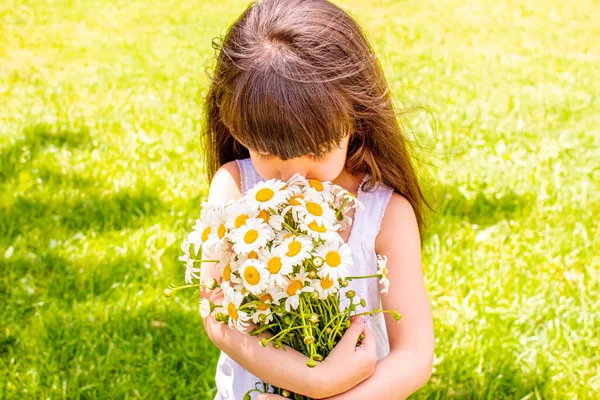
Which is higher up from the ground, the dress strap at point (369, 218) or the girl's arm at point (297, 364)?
the dress strap at point (369, 218)

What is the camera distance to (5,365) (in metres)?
2.56

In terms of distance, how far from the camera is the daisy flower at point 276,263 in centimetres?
128

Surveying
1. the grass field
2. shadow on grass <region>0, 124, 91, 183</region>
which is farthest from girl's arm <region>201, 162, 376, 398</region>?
shadow on grass <region>0, 124, 91, 183</region>

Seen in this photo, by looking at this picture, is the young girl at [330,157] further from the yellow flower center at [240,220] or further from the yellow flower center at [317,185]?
the yellow flower center at [240,220]

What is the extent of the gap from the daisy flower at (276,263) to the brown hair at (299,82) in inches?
11.7

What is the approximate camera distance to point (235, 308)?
4.49ft

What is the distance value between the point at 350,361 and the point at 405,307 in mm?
293

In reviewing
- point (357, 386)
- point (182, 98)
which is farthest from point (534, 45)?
point (357, 386)

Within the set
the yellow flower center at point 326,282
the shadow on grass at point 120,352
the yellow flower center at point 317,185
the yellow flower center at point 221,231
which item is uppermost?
the yellow flower center at point 317,185

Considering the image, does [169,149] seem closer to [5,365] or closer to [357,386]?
[5,365]

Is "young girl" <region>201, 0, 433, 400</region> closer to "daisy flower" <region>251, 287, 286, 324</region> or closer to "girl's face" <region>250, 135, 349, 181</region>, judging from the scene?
"girl's face" <region>250, 135, 349, 181</region>

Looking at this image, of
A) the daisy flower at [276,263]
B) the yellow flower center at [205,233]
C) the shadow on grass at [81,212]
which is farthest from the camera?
the shadow on grass at [81,212]

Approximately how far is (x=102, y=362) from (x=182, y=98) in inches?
96.9

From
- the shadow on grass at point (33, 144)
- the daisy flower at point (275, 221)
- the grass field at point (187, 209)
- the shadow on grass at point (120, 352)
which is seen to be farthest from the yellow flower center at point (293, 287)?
the shadow on grass at point (33, 144)
